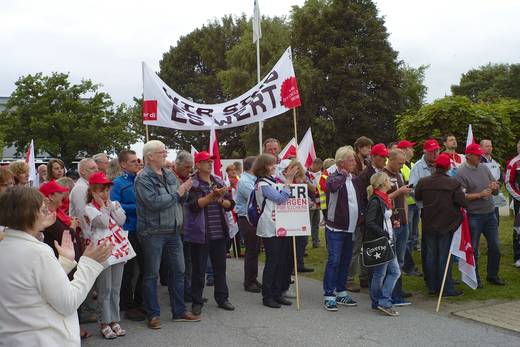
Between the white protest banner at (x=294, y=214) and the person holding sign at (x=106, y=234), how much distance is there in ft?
6.82

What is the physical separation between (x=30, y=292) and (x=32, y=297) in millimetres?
28

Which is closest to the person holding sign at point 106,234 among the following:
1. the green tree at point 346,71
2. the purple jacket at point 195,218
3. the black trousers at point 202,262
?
the purple jacket at point 195,218

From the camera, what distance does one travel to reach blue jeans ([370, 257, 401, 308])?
22.4 ft

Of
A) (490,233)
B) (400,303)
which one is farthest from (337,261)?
(490,233)

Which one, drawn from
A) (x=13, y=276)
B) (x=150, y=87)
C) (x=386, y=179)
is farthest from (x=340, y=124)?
(x=13, y=276)

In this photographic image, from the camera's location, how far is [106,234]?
5980 millimetres

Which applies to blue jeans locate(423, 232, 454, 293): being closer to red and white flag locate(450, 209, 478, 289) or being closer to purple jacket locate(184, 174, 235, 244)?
red and white flag locate(450, 209, 478, 289)

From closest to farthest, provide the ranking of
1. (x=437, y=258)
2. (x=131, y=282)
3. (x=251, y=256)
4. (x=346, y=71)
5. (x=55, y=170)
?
1. (x=131, y=282)
2. (x=437, y=258)
3. (x=55, y=170)
4. (x=251, y=256)
5. (x=346, y=71)

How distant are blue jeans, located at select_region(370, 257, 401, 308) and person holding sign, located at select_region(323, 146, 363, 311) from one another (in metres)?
0.44

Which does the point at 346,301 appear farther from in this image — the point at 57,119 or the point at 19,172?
the point at 57,119

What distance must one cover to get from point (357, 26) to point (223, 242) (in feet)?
107

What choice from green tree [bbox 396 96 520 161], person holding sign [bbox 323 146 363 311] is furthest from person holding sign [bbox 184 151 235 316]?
green tree [bbox 396 96 520 161]

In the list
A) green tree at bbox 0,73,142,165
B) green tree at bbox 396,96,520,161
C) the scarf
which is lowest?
the scarf

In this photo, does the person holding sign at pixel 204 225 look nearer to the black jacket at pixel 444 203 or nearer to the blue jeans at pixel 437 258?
the black jacket at pixel 444 203
